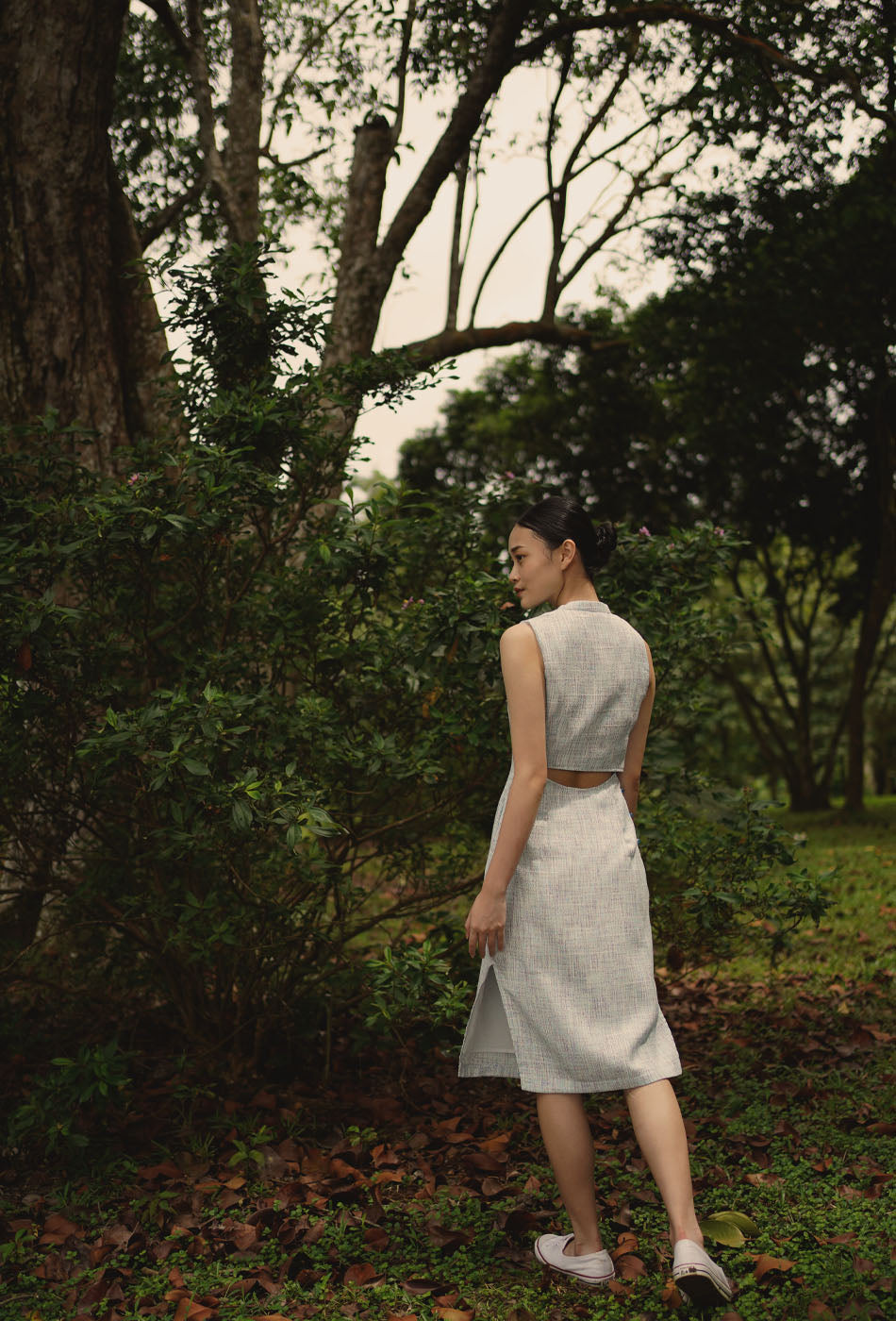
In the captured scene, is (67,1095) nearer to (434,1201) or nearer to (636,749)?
(434,1201)

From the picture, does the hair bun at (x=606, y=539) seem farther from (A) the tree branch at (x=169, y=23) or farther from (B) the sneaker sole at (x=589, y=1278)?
(A) the tree branch at (x=169, y=23)

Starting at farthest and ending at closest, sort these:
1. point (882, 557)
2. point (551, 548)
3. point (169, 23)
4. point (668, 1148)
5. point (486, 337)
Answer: point (882, 557), point (486, 337), point (169, 23), point (551, 548), point (668, 1148)

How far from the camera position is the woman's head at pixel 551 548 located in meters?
3.11

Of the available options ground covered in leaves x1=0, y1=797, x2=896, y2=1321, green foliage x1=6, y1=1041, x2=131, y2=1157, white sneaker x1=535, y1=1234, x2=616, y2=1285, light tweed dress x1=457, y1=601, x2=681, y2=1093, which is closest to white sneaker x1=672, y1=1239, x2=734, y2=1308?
ground covered in leaves x1=0, y1=797, x2=896, y2=1321

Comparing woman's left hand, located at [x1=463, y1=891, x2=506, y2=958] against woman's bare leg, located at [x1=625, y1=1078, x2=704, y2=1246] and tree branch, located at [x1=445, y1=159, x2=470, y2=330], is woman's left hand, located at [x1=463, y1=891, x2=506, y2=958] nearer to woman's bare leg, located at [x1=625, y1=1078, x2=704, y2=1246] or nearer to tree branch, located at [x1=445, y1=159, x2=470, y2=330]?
woman's bare leg, located at [x1=625, y1=1078, x2=704, y2=1246]

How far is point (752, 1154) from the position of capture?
13.0 ft

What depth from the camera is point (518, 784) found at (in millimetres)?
2902

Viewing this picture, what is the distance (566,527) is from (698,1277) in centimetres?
196

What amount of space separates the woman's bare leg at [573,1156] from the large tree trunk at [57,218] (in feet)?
13.6

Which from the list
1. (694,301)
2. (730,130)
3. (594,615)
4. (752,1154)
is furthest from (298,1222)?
(694,301)

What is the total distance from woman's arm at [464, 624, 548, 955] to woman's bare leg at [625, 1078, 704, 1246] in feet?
1.87

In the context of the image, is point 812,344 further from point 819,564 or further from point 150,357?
point 150,357

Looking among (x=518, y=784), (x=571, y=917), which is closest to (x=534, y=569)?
(x=518, y=784)

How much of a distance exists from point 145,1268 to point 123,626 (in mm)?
2215
